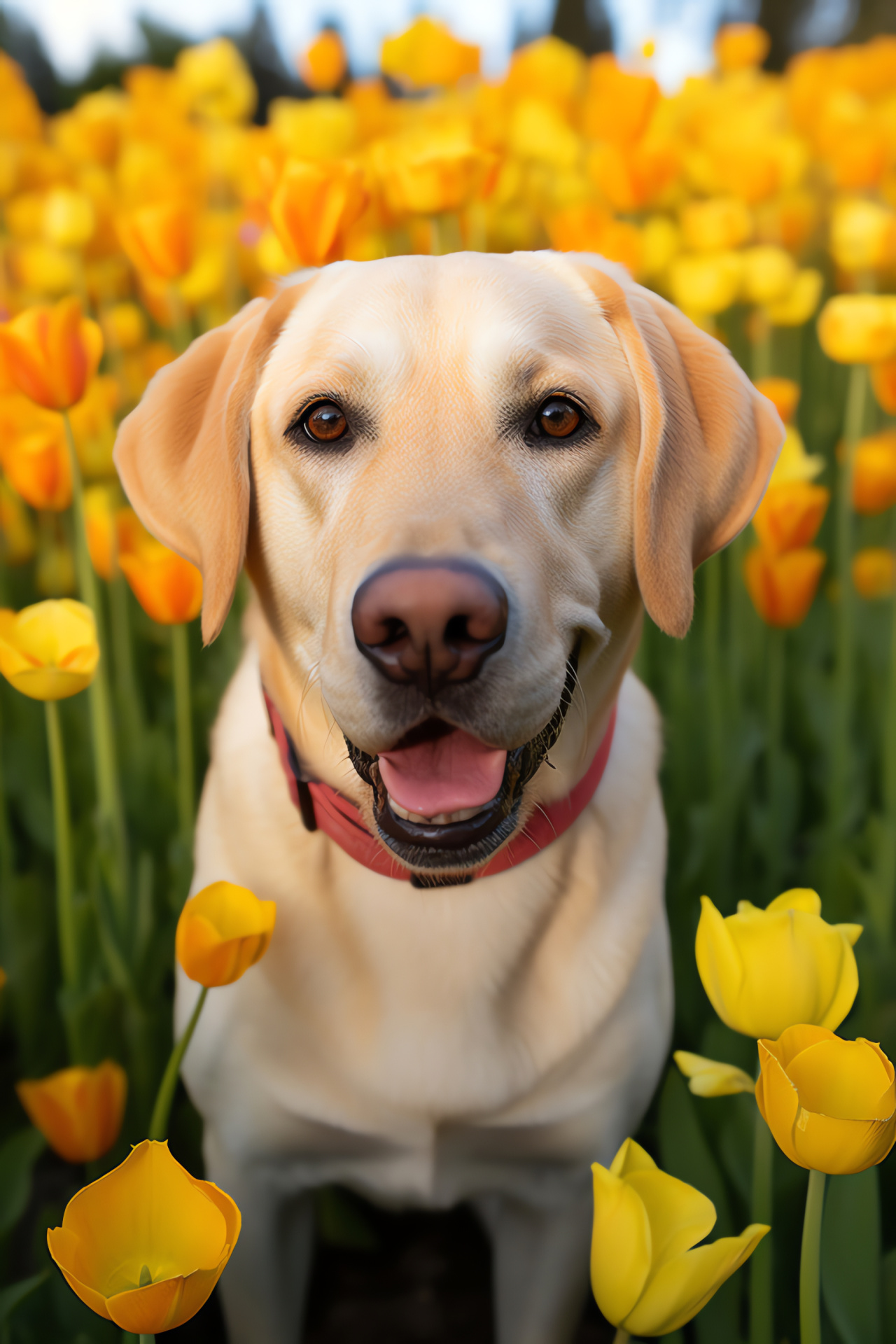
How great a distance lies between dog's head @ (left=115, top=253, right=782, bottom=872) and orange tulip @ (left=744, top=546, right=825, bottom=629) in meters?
0.55

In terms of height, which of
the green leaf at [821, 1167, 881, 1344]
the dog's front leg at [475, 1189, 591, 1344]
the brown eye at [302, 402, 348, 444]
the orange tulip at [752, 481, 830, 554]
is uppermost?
the brown eye at [302, 402, 348, 444]

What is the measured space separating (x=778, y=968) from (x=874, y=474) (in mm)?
1846

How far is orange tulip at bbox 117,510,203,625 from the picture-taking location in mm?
1938

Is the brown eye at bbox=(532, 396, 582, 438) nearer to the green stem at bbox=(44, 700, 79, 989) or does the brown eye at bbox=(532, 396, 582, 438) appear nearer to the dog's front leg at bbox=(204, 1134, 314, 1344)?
the green stem at bbox=(44, 700, 79, 989)

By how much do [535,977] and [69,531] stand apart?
6.75 feet

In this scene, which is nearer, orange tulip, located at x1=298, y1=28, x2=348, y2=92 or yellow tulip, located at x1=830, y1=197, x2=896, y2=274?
yellow tulip, located at x1=830, y1=197, x2=896, y2=274

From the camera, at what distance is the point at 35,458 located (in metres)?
2.07

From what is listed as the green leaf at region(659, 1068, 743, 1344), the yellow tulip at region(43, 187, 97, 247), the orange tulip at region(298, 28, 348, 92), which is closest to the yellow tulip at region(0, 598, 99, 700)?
the green leaf at region(659, 1068, 743, 1344)

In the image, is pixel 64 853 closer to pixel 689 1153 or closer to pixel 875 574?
pixel 689 1153

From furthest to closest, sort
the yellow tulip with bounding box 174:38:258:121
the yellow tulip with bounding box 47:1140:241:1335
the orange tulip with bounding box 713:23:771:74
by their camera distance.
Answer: the orange tulip with bounding box 713:23:771:74 < the yellow tulip with bounding box 174:38:258:121 < the yellow tulip with bounding box 47:1140:241:1335

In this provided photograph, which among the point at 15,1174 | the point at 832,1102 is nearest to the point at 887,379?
the point at 832,1102

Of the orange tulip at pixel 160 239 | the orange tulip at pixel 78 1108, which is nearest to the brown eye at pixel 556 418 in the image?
the orange tulip at pixel 78 1108

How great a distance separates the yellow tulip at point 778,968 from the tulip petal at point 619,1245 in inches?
9.1

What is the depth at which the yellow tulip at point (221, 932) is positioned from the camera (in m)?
1.21
